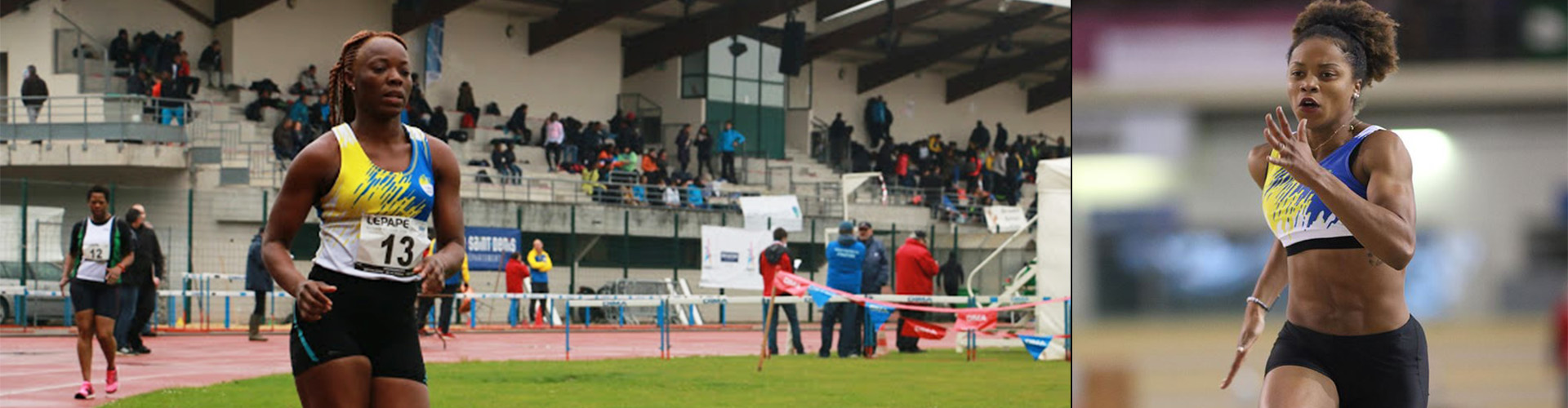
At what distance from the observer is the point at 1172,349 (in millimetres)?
3580

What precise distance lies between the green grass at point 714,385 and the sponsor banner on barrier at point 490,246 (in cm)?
1212

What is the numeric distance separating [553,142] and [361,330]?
32.0 meters

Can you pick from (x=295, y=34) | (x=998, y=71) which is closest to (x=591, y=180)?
(x=295, y=34)

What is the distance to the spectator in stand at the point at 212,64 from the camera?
31709 millimetres

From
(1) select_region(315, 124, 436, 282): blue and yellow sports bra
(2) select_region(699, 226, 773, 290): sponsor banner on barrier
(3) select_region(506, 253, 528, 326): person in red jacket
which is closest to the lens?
(1) select_region(315, 124, 436, 282): blue and yellow sports bra

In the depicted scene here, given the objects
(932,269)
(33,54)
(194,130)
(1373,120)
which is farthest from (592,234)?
(1373,120)

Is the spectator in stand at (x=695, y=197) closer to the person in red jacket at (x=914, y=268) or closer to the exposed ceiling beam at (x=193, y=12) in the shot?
the exposed ceiling beam at (x=193, y=12)

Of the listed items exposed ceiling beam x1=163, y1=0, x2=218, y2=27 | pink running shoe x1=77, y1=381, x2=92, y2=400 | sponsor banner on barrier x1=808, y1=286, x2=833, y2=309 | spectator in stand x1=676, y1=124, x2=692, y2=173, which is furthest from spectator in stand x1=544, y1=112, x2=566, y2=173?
pink running shoe x1=77, y1=381, x2=92, y2=400

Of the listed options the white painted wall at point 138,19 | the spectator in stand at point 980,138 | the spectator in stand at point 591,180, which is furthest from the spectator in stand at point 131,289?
the spectator in stand at point 980,138

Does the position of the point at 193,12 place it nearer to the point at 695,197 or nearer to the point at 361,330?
the point at 695,197

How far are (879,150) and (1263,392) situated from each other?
136 ft

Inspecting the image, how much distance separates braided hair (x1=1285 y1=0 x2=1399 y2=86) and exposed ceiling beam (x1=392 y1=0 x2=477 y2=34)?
108ft

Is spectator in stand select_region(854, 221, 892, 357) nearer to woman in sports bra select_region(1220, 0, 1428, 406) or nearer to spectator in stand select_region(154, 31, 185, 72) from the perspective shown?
woman in sports bra select_region(1220, 0, 1428, 406)

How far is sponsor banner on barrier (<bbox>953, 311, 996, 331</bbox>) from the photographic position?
17.6m
